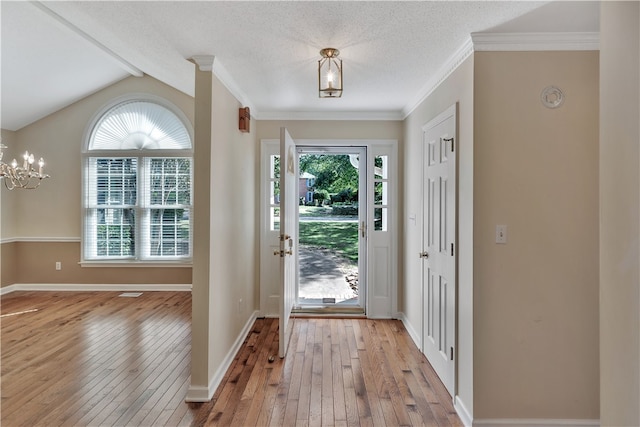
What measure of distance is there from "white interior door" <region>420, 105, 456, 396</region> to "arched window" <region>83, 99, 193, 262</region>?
360 centimetres

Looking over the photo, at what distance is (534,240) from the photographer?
207cm

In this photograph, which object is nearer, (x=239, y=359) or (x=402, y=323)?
(x=239, y=359)

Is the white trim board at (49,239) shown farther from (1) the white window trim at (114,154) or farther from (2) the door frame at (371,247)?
(2) the door frame at (371,247)

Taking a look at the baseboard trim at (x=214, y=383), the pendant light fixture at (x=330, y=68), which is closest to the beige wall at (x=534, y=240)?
the pendant light fixture at (x=330, y=68)

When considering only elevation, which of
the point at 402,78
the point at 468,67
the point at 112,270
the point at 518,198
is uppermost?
the point at 402,78

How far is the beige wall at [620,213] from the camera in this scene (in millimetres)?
990

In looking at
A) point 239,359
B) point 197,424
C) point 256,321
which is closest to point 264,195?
point 256,321

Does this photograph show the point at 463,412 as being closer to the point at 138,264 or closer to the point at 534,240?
the point at 534,240

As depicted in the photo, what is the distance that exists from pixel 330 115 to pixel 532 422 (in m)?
3.34

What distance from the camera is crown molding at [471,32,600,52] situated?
6.69 ft

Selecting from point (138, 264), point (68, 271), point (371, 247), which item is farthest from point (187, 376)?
point (68, 271)

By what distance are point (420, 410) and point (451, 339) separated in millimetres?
512

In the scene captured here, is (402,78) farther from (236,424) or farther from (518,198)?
(236,424)

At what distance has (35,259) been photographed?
520 cm
